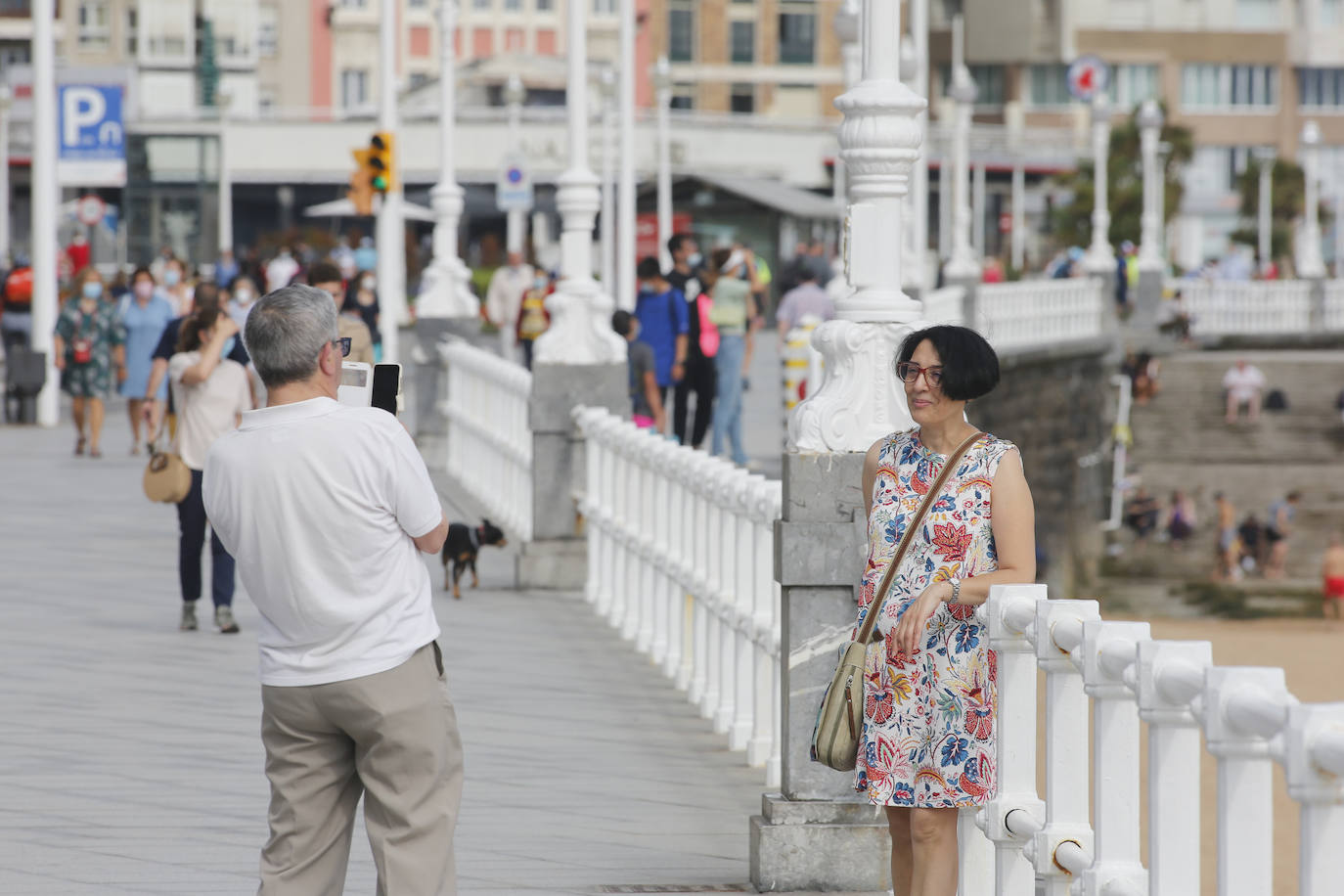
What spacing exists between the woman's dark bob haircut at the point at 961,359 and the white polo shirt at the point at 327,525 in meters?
1.20

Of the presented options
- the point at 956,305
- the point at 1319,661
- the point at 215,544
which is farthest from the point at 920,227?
the point at 215,544

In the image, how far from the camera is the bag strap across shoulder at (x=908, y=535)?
5234mm

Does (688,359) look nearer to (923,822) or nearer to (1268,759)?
Answer: (923,822)

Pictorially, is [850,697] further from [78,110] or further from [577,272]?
[78,110]

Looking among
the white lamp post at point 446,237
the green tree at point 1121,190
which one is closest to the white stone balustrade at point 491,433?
the white lamp post at point 446,237

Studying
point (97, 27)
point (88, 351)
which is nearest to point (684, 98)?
point (97, 27)

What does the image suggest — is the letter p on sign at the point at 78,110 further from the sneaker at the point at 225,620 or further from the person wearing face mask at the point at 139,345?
the sneaker at the point at 225,620

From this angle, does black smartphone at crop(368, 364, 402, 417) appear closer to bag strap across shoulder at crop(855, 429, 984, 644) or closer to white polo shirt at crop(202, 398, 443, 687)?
white polo shirt at crop(202, 398, 443, 687)

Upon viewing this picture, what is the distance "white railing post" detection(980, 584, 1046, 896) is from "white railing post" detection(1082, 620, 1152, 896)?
55 centimetres

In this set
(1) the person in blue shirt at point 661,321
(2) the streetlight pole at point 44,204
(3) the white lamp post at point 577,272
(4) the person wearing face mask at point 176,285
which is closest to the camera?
(3) the white lamp post at point 577,272

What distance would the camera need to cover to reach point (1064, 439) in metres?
44.4

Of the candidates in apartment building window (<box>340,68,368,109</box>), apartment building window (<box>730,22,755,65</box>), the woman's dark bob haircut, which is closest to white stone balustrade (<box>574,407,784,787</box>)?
the woman's dark bob haircut

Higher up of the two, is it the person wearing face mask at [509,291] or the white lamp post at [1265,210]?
the white lamp post at [1265,210]

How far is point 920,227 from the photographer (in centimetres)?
2830
